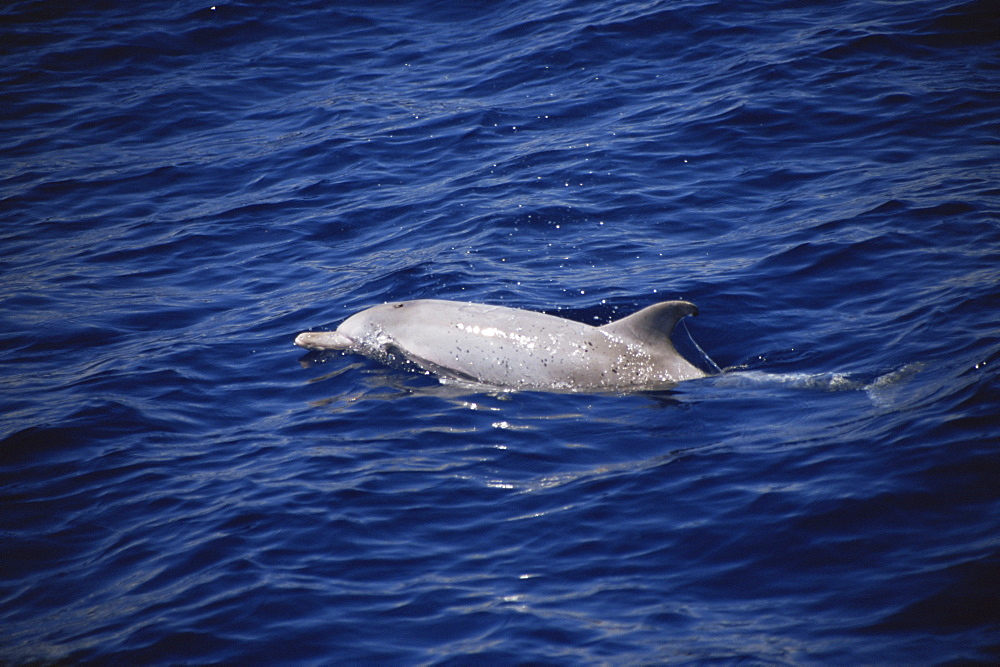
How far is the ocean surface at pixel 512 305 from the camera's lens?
648 centimetres

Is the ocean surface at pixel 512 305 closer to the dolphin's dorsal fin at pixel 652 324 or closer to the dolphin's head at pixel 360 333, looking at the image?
the dolphin's head at pixel 360 333

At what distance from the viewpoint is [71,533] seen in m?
8.09

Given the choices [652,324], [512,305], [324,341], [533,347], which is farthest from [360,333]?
[652,324]

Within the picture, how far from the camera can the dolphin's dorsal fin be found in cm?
929

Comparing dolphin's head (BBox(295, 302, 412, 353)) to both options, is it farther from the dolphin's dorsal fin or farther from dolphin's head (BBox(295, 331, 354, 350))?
the dolphin's dorsal fin

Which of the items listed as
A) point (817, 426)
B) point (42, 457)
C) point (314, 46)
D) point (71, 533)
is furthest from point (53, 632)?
point (314, 46)

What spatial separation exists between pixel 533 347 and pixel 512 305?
1730 millimetres

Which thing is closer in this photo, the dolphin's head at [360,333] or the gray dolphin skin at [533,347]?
the gray dolphin skin at [533,347]

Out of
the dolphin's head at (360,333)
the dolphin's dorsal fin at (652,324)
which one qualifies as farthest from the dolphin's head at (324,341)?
the dolphin's dorsal fin at (652,324)

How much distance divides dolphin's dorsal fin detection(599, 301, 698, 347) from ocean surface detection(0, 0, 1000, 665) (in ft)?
2.03

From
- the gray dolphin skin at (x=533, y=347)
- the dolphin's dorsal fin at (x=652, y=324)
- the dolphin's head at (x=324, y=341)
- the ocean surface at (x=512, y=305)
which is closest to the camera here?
the ocean surface at (x=512, y=305)

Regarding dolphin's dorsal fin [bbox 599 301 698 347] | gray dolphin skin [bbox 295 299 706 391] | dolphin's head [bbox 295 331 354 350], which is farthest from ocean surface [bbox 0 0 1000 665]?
dolphin's dorsal fin [bbox 599 301 698 347]

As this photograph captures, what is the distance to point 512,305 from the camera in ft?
37.8

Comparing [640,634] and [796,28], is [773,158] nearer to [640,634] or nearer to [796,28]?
[796,28]
